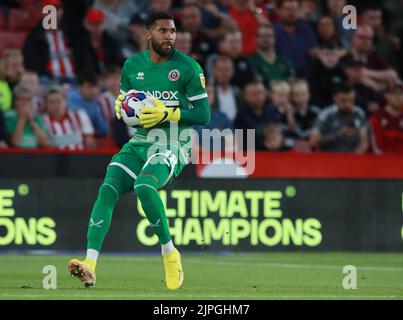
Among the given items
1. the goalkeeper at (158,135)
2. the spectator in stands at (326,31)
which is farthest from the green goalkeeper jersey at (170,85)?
the spectator in stands at (326,31)

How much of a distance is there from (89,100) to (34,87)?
2.67ft

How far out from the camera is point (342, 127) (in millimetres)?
17062

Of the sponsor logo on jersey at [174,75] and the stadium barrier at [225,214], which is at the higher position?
the sponsor logo on jersey at [174,75]

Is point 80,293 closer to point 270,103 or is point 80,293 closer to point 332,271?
point 332,271

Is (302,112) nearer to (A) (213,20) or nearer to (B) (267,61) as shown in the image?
(B) (267,61)

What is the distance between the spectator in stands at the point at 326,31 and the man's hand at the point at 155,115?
928cm

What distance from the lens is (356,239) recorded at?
15141 mm

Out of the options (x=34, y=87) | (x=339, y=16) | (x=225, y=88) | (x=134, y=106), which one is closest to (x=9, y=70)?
(x=34, y=87)

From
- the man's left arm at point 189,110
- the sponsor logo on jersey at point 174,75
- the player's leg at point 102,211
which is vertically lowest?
the player's leg at point 102,211

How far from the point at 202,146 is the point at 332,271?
3.55 metres

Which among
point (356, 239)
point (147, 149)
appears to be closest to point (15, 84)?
point (356, 239)

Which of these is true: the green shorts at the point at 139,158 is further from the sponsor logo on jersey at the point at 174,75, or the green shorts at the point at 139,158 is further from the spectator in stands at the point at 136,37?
the spectator in stands at the point at 136,37

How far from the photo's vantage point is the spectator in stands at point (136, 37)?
17.3m

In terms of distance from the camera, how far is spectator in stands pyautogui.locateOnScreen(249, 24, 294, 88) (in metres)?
17.9
